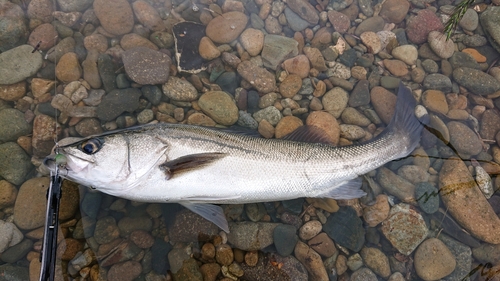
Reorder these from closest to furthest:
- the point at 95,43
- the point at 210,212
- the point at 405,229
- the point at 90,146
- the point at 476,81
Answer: the point at 90,146 → the point at 210,212 → the point at 405,229 → the point at 95,43 → the point at 476,81

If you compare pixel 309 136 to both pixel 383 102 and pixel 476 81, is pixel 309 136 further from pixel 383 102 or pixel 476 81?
pixel 476 81

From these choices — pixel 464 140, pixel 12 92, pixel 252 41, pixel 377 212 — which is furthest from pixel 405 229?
pixel 12 92

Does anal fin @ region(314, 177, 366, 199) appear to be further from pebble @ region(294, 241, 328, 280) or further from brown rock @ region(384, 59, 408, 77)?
brown rock @ region(384, 59, 408, 77)

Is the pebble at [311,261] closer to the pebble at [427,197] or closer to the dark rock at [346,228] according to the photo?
the dark rock at [346,228]

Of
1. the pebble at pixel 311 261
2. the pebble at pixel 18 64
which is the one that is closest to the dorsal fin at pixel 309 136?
the pebble at pixel 311 261

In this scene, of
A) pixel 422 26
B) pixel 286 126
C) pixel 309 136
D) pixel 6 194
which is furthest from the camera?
pixel 422 26

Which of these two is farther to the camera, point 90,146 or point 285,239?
point 285,239
